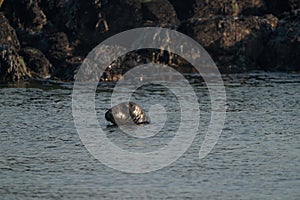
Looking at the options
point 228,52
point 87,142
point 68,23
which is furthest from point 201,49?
point 87,142

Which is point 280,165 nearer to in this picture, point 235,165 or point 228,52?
point 235,165

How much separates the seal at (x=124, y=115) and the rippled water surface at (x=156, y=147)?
0.54 metres

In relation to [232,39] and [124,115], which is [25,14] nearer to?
[232,39]

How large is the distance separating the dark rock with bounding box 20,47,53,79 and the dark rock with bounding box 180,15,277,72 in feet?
30.9

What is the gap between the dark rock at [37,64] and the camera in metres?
49.2

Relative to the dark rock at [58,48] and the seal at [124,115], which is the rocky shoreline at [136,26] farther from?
the seal at [124,115]

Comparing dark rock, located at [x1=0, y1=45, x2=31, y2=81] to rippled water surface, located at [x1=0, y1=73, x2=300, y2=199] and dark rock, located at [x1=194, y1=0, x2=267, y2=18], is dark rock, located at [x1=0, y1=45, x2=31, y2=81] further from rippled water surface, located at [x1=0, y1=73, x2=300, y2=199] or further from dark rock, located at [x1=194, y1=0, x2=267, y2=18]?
dark rock, located at [x1=194, y1=0, x2=267, y2=18]

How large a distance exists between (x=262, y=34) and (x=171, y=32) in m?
6.03

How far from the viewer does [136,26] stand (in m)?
54.7

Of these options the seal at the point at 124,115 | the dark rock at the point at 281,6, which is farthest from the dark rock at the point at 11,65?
the dark rock at the point at 281,6

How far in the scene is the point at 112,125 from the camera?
32.3 metres

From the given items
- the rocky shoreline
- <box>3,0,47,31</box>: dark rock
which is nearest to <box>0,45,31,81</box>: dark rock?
the rocky shoreline

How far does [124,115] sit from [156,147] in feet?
15.6

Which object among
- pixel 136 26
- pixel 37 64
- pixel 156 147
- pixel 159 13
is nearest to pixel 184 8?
pixel 159 13
